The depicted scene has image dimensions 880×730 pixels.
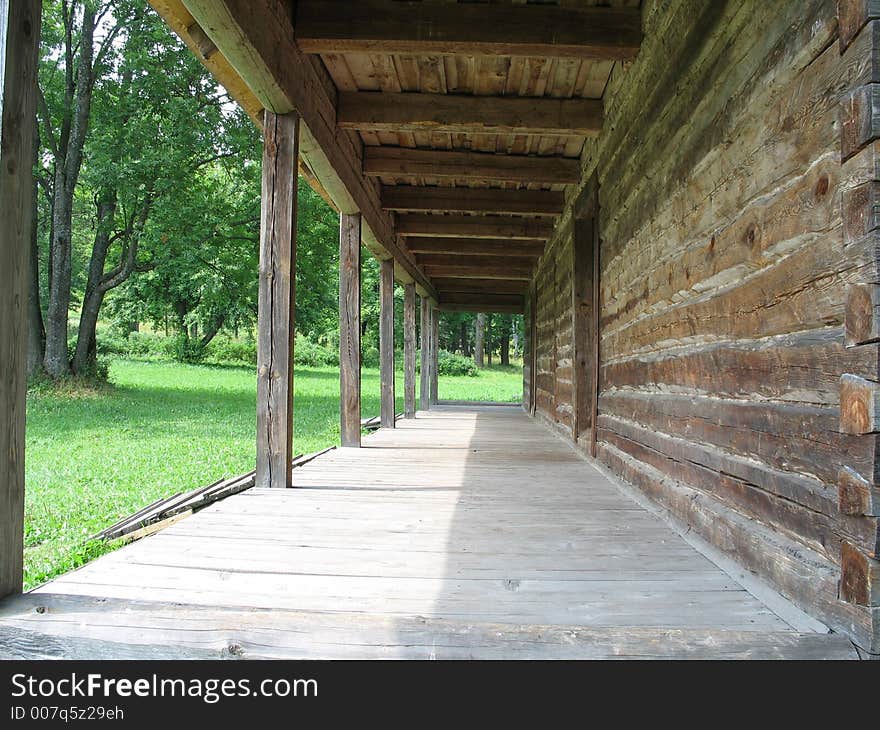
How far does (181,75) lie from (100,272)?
4.79m

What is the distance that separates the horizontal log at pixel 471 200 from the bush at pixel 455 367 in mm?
24220

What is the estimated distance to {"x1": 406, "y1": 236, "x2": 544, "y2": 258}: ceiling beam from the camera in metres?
9.67

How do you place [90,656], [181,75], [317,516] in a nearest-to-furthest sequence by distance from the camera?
[90,656] → [317,516] → [181,75]

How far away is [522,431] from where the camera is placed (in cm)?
857

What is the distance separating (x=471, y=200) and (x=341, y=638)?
6261mm

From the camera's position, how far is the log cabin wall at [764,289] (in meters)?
1.65

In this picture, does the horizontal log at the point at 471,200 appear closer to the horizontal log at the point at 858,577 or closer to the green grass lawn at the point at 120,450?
the green grass lawn at the point at 120,450

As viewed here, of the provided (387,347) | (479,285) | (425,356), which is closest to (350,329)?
(387,347)

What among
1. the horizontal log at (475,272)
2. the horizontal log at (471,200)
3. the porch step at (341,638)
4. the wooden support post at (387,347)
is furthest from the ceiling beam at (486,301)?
the porch step at (341,638)

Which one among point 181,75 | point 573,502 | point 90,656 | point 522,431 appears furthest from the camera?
point 181,75

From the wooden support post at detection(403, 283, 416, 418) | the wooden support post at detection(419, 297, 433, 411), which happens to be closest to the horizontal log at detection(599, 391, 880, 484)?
the wooden support post at detection(403, 283, 416, 418)

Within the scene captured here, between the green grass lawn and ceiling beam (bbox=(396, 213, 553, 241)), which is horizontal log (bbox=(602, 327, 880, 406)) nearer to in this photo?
the green grass lawn
